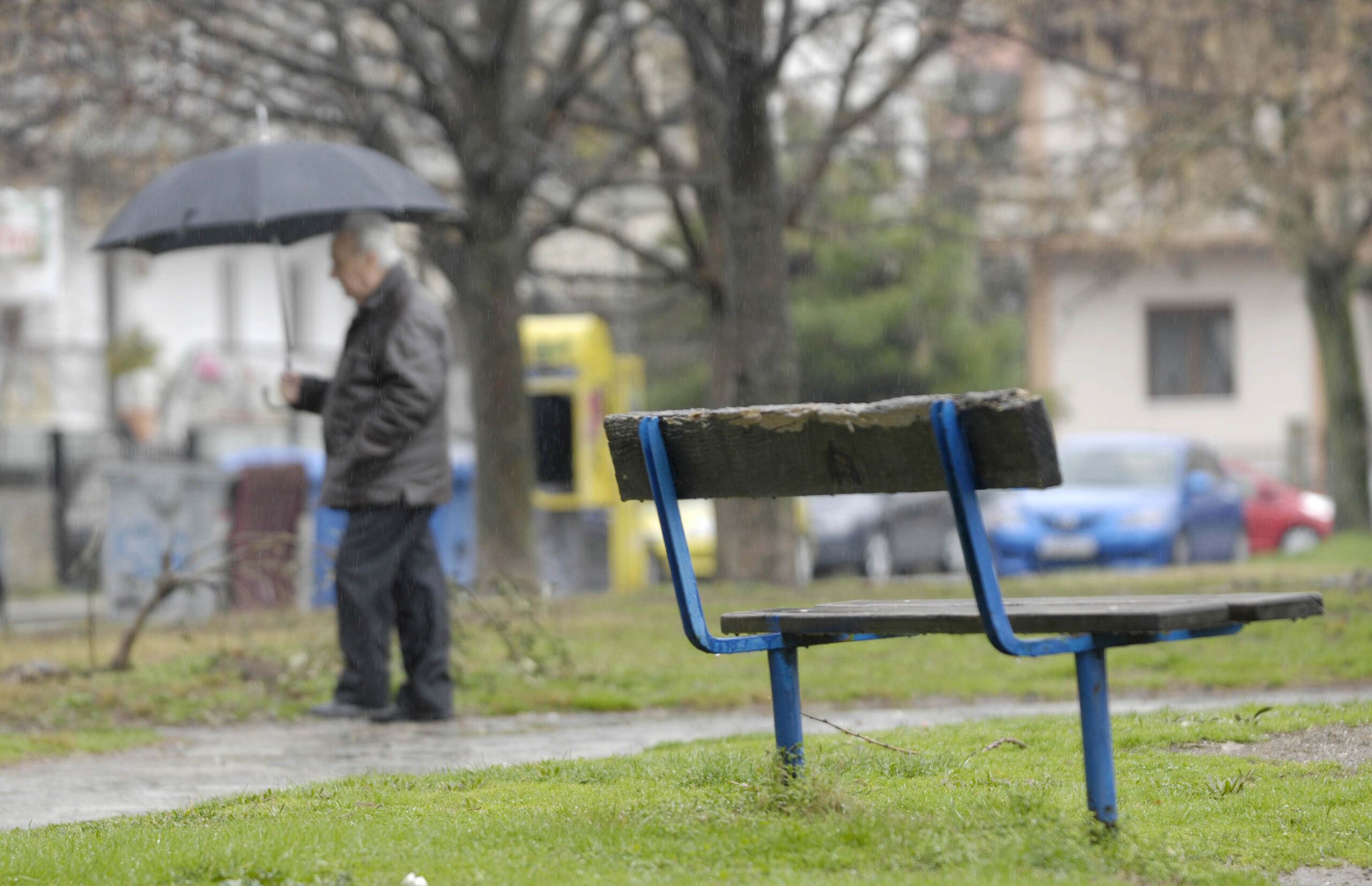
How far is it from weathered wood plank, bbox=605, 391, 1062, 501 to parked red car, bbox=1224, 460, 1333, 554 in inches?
788

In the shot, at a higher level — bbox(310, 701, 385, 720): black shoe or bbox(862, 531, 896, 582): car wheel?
bbox(310, 701, 385, 720): black shoe

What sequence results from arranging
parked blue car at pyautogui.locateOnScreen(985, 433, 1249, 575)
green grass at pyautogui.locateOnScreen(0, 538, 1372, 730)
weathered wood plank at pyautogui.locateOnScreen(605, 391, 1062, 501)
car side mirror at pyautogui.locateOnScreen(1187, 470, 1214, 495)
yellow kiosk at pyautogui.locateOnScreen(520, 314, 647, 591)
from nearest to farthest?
weathered wood plank at pyautogui.locateOnScreen(605, 391, 1062, 501), green grass at pyautogui.locateOnScreen(0, 538, 1372, 730), parked blue car at pyautogui.locateOnScreen(985, 433, 1249, 575), car side mirror at pyautogui.locateOnScreen(1187, 470, 1214, 495), yellow kiosk at pyautogui.locateOnScreen(520, 314, 647, 591)

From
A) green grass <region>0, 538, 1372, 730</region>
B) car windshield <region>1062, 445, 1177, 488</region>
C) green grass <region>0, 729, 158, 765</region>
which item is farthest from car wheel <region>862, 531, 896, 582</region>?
green grass <region>0, 729, 158, 765</region>

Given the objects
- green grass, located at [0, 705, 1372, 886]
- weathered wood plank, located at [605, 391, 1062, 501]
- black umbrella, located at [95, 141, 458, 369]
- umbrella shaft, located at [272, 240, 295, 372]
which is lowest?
green grass, located at [0, 705, 1372, 886]

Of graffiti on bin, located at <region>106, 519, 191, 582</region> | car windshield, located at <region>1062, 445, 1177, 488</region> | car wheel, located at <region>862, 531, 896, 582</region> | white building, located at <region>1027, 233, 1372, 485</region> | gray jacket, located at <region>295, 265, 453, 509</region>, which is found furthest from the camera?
white building, located at <region>1027, 233, 1372, 485</region>

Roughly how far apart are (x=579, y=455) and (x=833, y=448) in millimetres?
17729

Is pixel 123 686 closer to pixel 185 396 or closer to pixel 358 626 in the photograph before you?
pixel 358 626

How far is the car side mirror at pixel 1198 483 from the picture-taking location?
19.5 m

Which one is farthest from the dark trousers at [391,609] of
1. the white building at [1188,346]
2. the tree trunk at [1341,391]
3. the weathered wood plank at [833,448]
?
the white building at [1188,346]

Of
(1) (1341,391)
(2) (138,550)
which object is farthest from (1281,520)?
(2) (138,550)

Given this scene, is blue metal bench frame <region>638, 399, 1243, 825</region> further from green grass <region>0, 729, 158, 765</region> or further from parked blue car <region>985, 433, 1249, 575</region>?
parked blue car <region>985, 433, 1249, 575</region>

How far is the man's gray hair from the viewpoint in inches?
306

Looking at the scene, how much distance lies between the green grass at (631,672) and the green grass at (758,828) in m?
2.70

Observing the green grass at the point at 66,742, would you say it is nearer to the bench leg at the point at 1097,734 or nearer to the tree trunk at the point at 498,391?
the bench leg at the point at 1097,734
